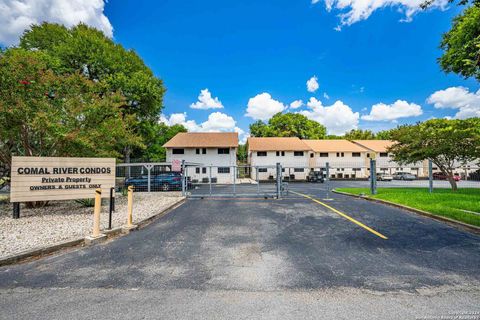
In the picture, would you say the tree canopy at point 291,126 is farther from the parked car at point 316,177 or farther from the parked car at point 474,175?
the parked car at point 474,175

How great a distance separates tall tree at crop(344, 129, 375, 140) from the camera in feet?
183

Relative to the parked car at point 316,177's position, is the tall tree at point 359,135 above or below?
above

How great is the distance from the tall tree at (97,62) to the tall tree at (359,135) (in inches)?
1925

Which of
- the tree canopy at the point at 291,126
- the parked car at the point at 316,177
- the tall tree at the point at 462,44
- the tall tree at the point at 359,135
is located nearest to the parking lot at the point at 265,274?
the tall tree at the point at 462,44

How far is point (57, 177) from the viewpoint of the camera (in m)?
7.88

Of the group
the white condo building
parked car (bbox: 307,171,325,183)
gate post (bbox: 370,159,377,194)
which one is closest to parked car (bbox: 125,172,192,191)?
the white condo building

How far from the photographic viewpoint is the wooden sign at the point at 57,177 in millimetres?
7336

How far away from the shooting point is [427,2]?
17.4 ft

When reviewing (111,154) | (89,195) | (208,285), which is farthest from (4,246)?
(111,154)

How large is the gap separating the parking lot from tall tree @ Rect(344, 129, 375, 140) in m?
56.1

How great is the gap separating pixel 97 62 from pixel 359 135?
184 ft

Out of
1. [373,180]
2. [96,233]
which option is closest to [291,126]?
[373,180]

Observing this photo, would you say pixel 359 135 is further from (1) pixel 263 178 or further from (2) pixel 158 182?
(2) pixel 158 182

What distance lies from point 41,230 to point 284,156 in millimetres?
32750
